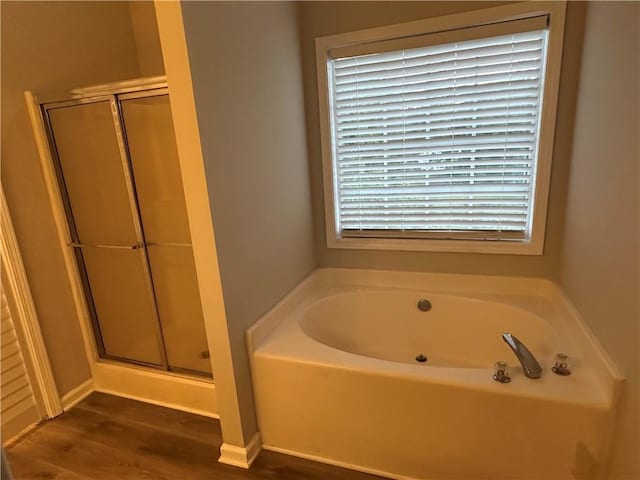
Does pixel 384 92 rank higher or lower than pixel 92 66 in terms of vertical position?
lower

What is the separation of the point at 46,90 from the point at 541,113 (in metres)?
2.56

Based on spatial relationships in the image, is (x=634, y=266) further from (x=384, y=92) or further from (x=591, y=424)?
(x=384, y=92)

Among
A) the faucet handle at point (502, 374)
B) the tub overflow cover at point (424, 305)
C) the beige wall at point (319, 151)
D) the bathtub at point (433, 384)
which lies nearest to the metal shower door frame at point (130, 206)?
the bathtub at point (433, 384)

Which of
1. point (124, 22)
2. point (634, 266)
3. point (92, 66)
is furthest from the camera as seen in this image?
point (124, 22)

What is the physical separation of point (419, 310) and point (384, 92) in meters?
1.29

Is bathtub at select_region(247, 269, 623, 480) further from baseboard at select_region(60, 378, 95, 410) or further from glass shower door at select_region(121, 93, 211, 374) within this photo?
baseboard at select_region(60, 378, 95, 410)

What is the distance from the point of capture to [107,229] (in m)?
2.28

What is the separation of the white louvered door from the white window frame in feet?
5.86

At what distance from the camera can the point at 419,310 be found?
235 cm

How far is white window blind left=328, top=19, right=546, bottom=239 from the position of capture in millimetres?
2000

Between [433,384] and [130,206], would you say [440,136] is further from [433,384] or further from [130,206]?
[130,206]

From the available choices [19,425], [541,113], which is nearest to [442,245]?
[541,113]

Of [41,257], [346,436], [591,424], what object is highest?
[41,257]

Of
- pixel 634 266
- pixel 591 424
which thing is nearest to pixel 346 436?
pixel 591 424
